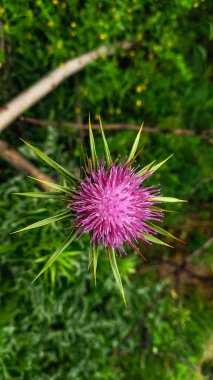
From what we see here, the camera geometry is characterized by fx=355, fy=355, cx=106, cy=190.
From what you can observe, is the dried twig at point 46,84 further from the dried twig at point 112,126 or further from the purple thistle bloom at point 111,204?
the purple thistle bloom at point 111,204

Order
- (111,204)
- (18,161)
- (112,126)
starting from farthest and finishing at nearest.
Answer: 1. (112,126)
2. (18,161)
3. (111,204)

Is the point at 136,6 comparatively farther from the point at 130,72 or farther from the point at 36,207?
the point at 36,207

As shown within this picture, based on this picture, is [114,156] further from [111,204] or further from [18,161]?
[111,204]

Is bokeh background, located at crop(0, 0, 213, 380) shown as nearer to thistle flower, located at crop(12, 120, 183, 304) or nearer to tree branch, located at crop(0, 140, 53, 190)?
tree branch, located at crop(0, 140, 53, 190)

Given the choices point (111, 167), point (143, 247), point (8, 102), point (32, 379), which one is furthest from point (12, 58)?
point (32, 379)

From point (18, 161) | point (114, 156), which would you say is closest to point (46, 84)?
point (18, 161)
